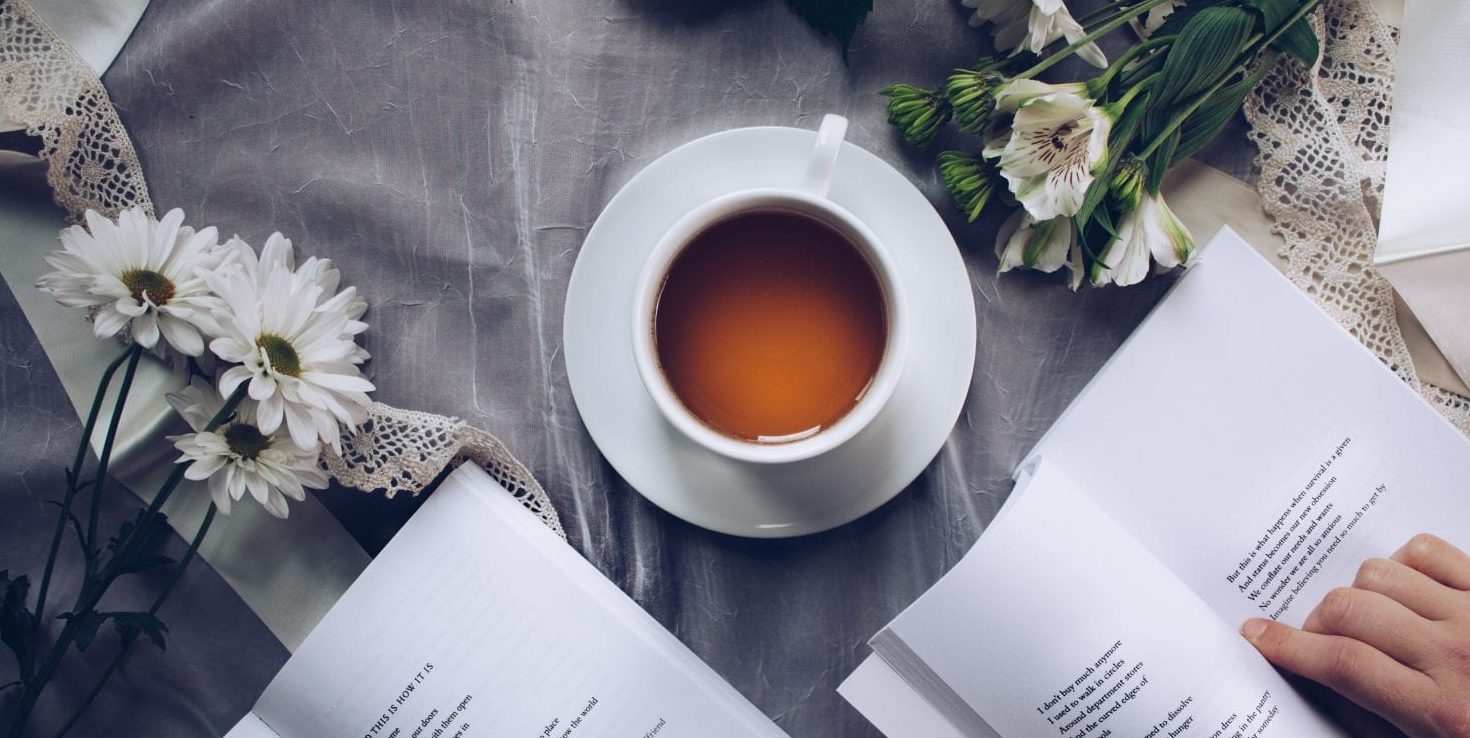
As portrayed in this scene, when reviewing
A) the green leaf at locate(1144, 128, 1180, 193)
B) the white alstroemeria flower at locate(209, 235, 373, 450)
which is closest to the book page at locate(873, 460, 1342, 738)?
the green leaf at locate(1144, 128, 1180, 193)

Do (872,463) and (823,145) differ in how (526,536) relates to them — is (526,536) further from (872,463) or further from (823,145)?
(823,145)

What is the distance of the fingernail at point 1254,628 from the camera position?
0.75 meters

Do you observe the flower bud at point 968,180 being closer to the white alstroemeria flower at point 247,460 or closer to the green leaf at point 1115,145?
the green leaf at point 1115,145

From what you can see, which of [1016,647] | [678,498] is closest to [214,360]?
[678,498]

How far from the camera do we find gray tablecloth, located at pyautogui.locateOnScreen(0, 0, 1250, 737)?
2.60 feet

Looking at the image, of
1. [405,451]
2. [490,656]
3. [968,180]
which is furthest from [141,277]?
[968,180]

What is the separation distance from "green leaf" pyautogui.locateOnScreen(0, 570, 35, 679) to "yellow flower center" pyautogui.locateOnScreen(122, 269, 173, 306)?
28 cm

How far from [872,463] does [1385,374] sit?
450 millimetres

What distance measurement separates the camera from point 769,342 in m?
0.75

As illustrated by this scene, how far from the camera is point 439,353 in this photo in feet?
2.62

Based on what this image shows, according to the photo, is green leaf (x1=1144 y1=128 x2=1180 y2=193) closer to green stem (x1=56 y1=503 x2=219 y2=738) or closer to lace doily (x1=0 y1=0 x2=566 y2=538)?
lace doily (x1=0 y1=0 x2=566 y2=538)

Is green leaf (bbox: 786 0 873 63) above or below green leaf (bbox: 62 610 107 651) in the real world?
above

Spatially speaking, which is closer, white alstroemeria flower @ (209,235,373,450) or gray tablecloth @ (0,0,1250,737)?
white alstroemeria flower @ (209,235,373,450)

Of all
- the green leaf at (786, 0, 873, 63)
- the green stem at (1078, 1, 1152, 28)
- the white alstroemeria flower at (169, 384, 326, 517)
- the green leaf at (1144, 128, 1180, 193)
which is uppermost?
the green stem at (1078, 1, 1152, 28)
